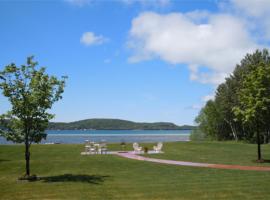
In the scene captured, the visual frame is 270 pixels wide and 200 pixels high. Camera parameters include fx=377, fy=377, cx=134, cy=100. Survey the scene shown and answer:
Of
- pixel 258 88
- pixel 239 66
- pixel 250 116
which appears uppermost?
pixel 239 66

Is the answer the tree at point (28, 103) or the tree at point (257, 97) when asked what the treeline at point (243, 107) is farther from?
the tree at point (28, 103)

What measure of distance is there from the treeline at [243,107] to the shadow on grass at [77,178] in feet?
39.6

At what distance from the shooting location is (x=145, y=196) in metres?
12.7

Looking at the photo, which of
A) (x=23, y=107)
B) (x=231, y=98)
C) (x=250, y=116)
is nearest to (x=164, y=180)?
(x=23, y=107)

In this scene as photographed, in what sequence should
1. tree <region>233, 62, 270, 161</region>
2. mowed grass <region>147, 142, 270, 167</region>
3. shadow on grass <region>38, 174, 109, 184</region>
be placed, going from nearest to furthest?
shadow on grass <region>38, 174, 109, 184</region>
mowed grass <region>147, 142, 270, 167</region>
tree <region>233, 62, 270, 161</region>

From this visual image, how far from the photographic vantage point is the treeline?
24603mm

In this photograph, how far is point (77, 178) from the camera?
667 inches

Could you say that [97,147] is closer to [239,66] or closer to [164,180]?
[164,180]

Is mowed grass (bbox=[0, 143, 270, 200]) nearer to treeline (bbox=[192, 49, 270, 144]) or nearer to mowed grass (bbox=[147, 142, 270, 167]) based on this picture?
mowed grass (bbox=[147, 142, 270, 167])

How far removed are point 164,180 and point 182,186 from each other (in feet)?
5.20

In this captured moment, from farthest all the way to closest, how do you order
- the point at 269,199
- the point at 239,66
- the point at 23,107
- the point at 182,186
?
the point at 239,66, the point at 23,107, the point at 182,186, the point at 269,199

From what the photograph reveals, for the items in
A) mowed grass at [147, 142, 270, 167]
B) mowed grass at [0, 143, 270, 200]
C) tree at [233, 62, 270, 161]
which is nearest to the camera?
mowed grass at [0, 143, 270, 200]

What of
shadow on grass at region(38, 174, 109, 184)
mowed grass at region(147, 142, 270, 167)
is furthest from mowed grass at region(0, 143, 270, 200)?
mowed grass at region(147, 142, 270, 167)

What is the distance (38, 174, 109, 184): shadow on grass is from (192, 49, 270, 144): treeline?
12.1 m
